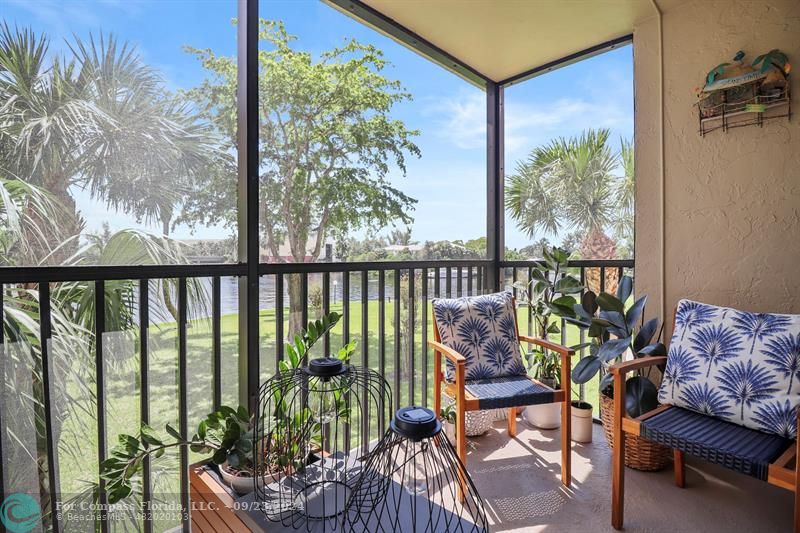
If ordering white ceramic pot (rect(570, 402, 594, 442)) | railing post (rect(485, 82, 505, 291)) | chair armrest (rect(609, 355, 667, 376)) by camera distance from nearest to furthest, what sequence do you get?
chair armrest (rect(609, 355, 667, 376)) → white ceramic pot (rect(570, 402, 594, 442)) → railing post (rect(485, 82, 505, 291))

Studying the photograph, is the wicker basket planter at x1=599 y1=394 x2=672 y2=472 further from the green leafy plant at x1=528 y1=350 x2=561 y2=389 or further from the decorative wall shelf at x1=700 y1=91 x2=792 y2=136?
the decorative wall shelf at x1=700 y1=91 x2=792 y2=136

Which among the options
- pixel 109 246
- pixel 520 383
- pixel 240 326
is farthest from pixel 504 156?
pixel 109 246

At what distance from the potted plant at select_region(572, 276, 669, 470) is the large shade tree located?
54.3 inches

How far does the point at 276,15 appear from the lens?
7.55ft

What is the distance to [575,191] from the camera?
9.74ft

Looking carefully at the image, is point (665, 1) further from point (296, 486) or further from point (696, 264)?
point (296, 486)

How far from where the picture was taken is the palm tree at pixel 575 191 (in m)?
2.82

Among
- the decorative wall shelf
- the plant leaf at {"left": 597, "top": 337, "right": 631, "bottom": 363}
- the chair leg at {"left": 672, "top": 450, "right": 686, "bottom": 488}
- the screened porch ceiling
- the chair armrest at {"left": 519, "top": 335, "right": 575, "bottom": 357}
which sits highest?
the screened porch ceiling

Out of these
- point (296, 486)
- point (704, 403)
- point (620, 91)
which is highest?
point (620, 91)

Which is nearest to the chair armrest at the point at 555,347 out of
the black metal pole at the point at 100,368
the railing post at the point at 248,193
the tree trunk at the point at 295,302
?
the tree trunk at the point at 295,302

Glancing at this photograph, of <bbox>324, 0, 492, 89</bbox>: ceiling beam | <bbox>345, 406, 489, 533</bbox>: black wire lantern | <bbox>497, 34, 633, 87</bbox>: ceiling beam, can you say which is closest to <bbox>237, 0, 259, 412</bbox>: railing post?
<bbox>324, 0, 492, 89</bbox>: ceiling beam

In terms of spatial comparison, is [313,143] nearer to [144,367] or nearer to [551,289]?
[144,367]

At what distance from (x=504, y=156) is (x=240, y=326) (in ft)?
7.87

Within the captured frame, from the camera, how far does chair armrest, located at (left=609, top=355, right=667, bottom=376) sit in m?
1.84
